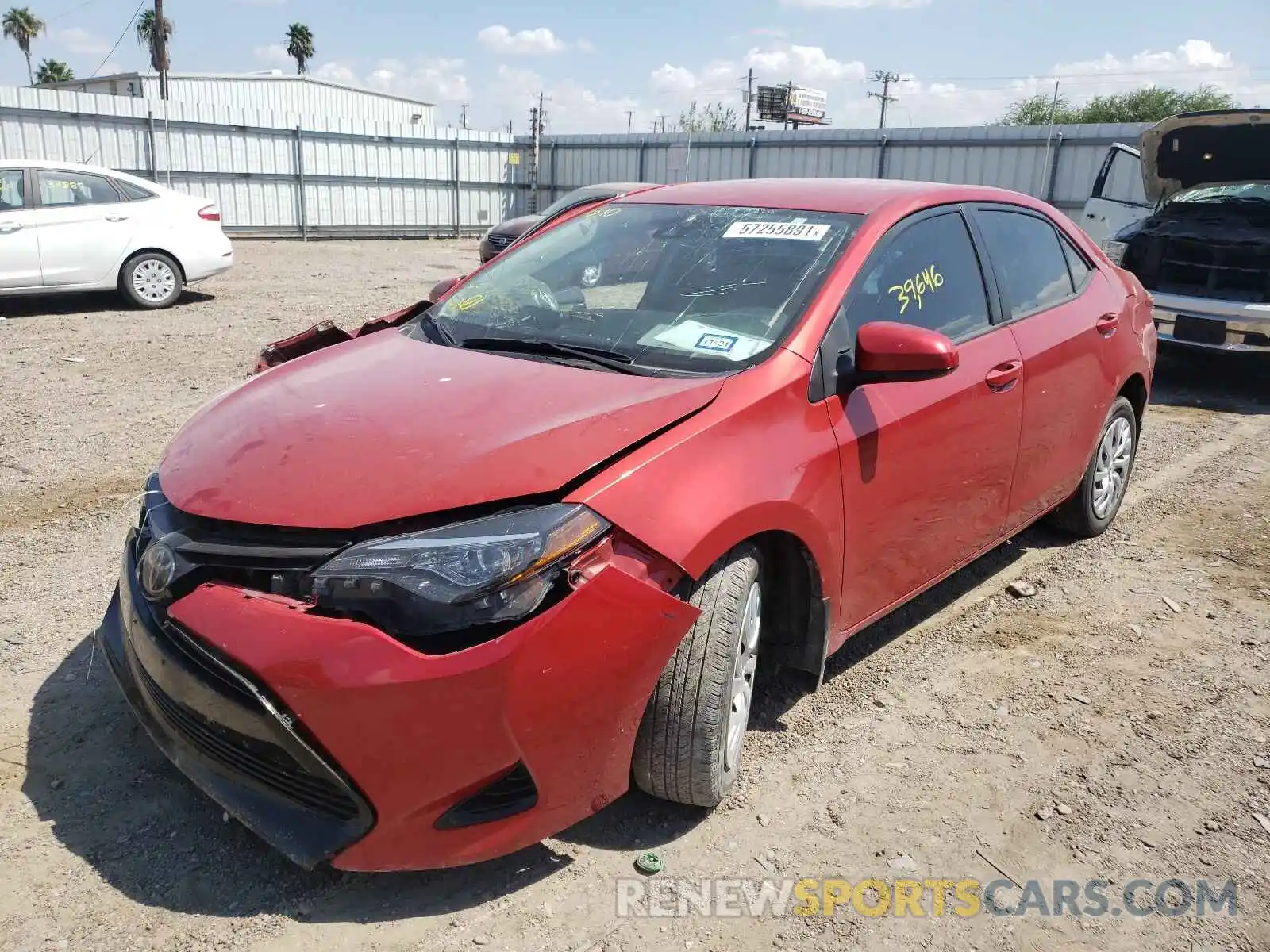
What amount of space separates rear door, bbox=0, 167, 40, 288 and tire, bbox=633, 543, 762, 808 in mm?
9886

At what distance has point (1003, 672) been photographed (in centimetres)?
363

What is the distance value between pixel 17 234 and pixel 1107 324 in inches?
392

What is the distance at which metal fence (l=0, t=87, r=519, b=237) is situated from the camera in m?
18.0

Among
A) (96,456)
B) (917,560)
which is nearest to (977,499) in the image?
(917,560)

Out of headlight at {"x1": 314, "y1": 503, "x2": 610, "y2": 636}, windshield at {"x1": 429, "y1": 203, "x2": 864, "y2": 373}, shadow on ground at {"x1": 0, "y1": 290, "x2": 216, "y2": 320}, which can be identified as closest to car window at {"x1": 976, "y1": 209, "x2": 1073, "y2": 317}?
windshield at {"x1": 429, "y1": 203, "x2": 864, "y2": 373}

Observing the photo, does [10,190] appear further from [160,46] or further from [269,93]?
[269,93]

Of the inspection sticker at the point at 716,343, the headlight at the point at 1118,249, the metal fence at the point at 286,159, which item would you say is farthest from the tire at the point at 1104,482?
the metal fence at the point at 286,159

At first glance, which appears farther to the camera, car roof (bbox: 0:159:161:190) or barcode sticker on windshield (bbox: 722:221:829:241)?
car roof (bbox: 0:159:161:190)

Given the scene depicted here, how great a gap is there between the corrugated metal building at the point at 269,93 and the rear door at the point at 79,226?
81.7ft

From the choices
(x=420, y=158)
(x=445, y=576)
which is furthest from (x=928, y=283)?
(x=420, y=158)

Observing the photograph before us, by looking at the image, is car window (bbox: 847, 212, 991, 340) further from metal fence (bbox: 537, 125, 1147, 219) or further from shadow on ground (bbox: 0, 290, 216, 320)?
metal fence (bbox: 537, 125, 1147, 219)

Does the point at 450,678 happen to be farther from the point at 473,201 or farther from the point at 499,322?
the point at 473,201

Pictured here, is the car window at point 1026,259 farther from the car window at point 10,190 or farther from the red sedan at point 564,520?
the car window at point 10,190

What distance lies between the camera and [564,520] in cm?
221
